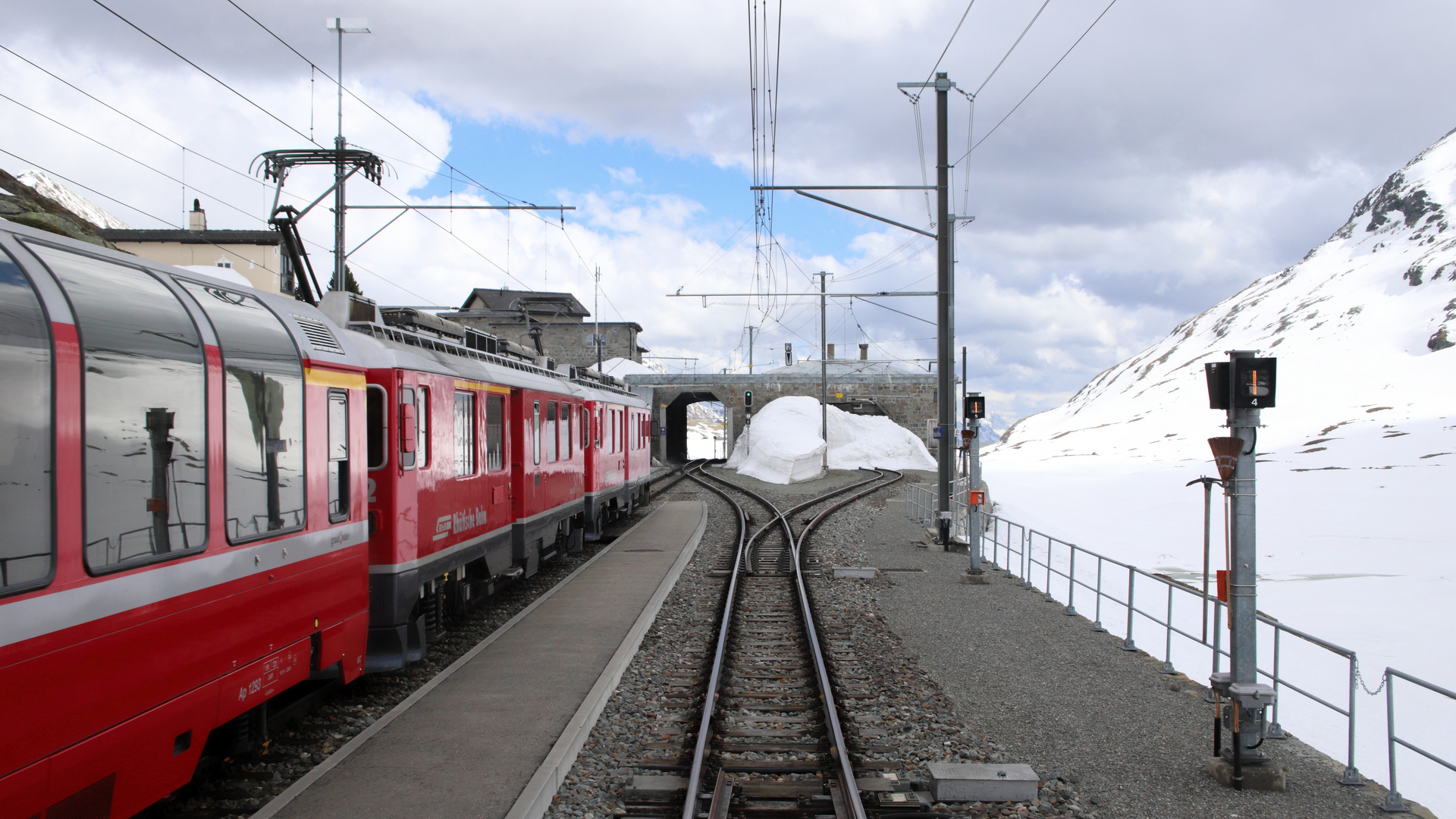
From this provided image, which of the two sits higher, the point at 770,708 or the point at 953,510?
the point at 953,510

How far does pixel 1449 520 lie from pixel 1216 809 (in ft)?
85.0

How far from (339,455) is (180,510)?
6.86 ft

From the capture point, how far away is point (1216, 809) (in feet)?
19.8

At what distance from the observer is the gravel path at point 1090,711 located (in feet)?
20.4

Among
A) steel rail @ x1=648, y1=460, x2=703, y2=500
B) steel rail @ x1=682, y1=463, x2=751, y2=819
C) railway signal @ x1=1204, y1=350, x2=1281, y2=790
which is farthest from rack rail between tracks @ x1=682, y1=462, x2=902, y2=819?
Answer: steel rail @ x1=648, y1=460, x2=703, y2=500

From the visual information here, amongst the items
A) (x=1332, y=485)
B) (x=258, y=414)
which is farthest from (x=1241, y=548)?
(x=1332, y=485)

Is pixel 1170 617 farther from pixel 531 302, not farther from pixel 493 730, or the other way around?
pixel 531 302

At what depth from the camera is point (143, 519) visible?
15.0 ft

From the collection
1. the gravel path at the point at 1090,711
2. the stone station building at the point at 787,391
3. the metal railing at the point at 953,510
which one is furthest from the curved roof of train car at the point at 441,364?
the stone station building at the point at 787,391

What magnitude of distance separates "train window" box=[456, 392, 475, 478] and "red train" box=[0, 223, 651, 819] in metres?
0.49

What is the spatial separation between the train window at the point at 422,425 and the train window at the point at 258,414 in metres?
2.12

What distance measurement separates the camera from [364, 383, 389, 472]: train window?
806cm

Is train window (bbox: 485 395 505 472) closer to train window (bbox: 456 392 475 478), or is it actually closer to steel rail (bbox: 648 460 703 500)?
Result: train window (bbox: 456 392 475 478)

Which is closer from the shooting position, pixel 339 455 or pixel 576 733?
pixel 576 733
